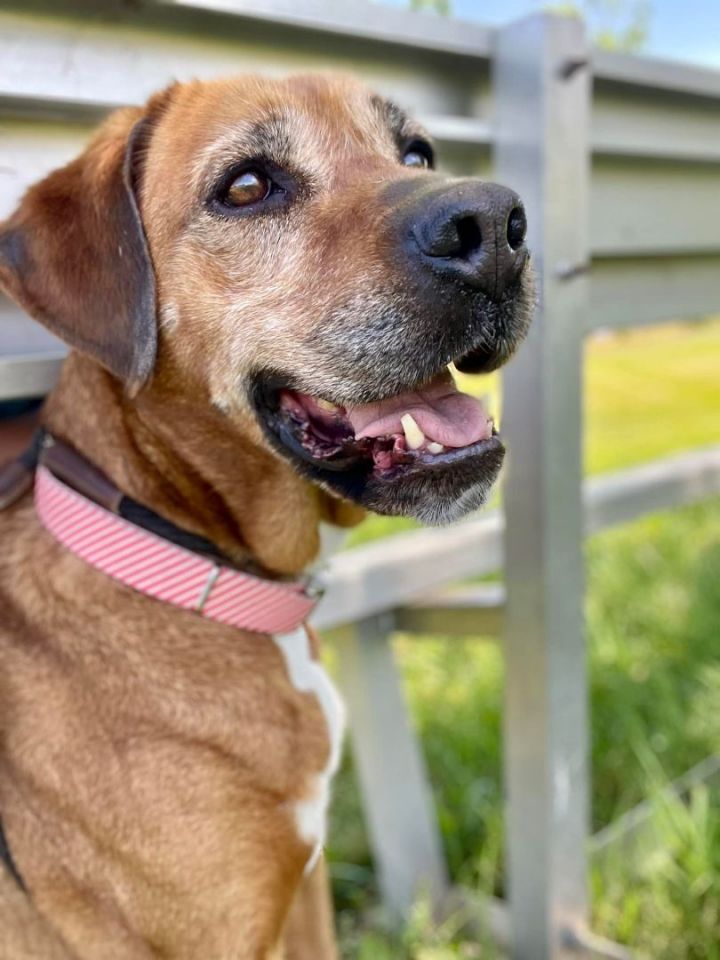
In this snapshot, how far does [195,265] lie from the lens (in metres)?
1.90

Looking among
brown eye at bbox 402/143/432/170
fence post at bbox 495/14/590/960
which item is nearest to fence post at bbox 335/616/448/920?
fence post at bbox 495/14/590/960

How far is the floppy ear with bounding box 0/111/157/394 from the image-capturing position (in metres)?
1.81

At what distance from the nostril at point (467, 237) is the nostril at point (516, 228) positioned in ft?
0.20

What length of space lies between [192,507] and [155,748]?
466 mm

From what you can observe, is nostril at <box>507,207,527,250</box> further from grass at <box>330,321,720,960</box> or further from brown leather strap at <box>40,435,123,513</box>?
grass at <box>330,321,720,960</box>

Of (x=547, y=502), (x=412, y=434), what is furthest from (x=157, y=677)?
(x=547, y=502)

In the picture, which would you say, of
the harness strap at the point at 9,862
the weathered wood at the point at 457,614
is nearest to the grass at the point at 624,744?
the weathered wood at the point at 457,614

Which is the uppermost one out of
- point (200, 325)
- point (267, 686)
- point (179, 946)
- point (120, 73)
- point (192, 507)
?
point (120, 73)

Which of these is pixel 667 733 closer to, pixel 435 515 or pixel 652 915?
pixel 652 915

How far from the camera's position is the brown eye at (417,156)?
7.22 ft

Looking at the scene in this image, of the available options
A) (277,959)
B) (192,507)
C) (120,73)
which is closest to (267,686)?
(192,507)

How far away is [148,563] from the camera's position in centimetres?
188

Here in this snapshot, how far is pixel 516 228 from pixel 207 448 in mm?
727

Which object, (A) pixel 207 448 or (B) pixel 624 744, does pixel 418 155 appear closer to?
(A) pixel 207 448
